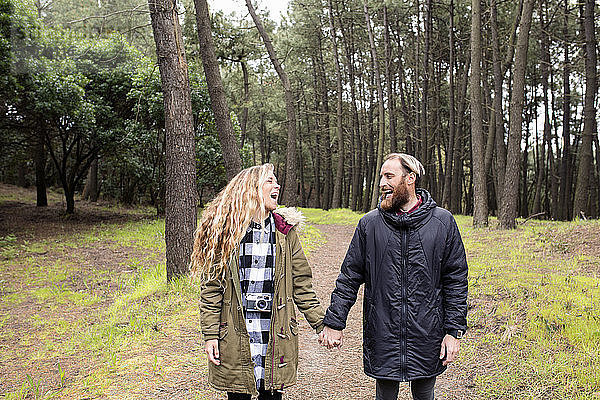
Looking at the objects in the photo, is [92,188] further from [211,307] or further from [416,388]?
[416,388]

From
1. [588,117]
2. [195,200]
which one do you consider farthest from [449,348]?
[588,117]

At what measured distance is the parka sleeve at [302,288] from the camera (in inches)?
116

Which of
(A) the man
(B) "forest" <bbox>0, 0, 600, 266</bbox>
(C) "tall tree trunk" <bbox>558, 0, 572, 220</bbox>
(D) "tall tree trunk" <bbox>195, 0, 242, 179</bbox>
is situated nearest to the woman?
(A) the man

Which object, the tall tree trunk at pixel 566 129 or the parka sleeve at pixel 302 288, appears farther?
the tall tree trunk at pixel 566 129

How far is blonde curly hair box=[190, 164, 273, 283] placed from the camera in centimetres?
288

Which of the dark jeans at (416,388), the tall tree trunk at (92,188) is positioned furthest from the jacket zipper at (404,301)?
the tall tree trunk at (92,188)

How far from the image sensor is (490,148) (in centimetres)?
1853

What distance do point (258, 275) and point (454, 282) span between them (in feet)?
3.85

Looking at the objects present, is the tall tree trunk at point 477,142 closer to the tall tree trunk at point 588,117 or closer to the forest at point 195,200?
the forest at point 195,200

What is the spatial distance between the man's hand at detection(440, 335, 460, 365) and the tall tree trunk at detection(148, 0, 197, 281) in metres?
5.70

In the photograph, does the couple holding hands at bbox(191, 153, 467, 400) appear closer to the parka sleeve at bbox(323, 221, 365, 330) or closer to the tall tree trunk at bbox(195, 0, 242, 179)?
the parka sleeve at bbox(323, 221, 365, 330)

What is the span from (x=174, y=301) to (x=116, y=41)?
15.3 metres

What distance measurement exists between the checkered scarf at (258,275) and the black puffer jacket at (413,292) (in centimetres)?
47

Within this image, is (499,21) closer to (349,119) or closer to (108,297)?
(349,119)
